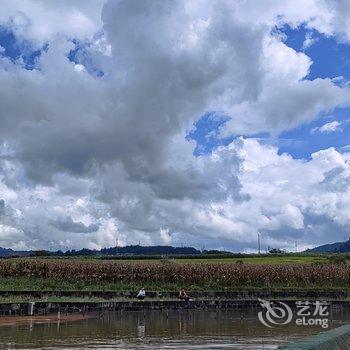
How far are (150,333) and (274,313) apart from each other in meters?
12.5

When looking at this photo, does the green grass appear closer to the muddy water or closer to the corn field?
the corn field

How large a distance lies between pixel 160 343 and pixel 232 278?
2726 cm

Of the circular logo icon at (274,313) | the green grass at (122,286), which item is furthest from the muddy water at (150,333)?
the green grass at (122,286)

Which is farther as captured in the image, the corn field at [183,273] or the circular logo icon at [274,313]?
the corn field at [183,273]

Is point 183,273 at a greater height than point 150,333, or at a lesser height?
greater

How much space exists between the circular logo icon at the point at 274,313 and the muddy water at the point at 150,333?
751 millimetres

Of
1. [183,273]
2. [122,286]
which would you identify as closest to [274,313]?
[183,273]

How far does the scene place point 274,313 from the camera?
105ft

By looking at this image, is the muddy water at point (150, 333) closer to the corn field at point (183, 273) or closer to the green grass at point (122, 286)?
the green grass at point (122, 286)

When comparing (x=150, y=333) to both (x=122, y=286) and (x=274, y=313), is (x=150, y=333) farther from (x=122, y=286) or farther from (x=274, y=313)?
(x=122, y=286)

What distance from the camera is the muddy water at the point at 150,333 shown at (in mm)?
17344

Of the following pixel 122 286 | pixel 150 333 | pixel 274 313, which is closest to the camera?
pixel 150 333

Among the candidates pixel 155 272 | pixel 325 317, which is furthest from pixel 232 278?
pixel 325 317

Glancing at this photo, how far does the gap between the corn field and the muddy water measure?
13.5 metres
